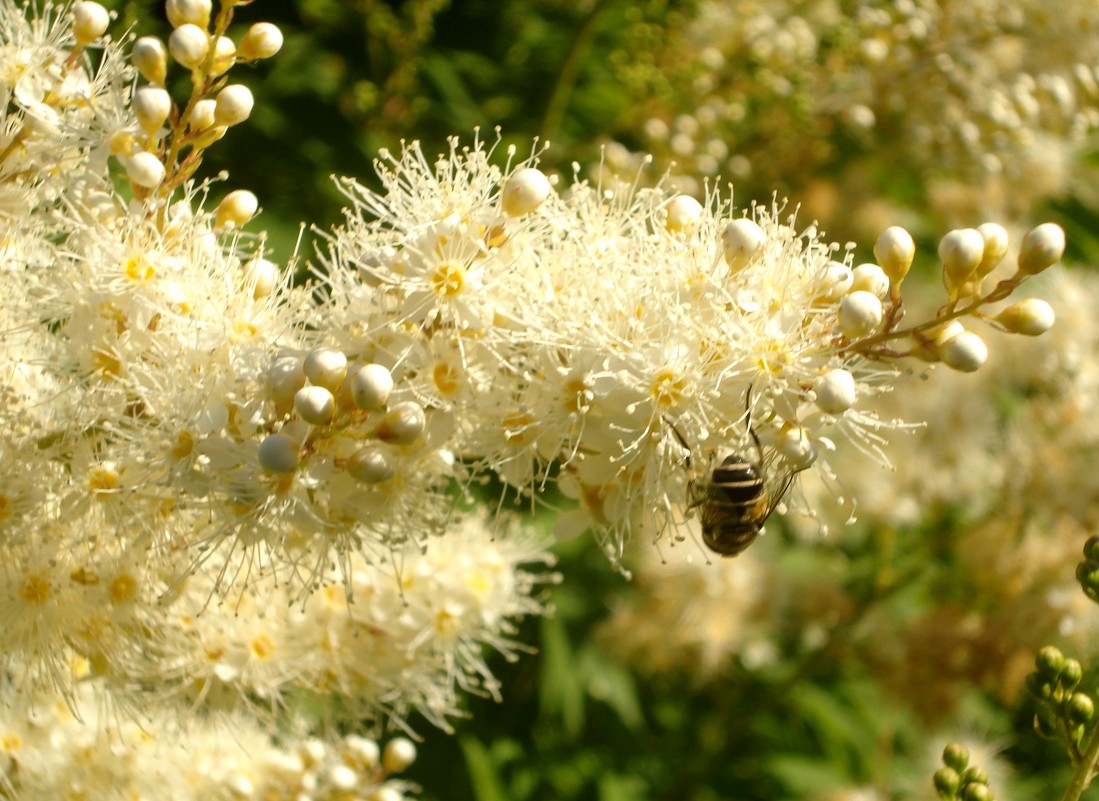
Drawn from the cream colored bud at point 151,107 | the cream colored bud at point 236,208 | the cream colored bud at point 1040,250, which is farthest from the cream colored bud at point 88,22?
the cream colored bud at point 1040,250

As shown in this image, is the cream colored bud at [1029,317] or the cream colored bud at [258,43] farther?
the cream colored bud at [258,43]

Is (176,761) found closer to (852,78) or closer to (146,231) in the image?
(146,231)

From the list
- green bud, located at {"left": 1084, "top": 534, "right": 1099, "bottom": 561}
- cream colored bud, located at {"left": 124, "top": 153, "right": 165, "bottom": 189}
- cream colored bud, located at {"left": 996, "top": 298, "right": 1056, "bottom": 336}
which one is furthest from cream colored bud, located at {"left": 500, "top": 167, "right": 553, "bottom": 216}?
green bud, located at {"left": 1084, "top": 534, "right": 1099, "bottom": 561}

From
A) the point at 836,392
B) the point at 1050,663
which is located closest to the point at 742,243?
the point at 836,392

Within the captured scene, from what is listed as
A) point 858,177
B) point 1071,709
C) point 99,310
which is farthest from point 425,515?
point 858,177

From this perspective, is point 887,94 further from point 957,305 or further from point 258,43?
point 258,43

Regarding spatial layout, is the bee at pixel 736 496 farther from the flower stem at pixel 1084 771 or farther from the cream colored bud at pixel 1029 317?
the flower stem at pixel 1084 771

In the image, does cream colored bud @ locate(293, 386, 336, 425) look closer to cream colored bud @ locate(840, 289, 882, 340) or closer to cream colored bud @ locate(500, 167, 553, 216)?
cream colored bud @ locate(500, 167, 553, 216)
